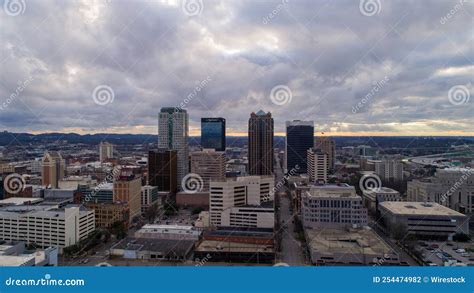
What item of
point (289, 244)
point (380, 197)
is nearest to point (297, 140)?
point (380, 197)

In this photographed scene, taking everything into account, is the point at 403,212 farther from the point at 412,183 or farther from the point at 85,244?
the point at 85,244

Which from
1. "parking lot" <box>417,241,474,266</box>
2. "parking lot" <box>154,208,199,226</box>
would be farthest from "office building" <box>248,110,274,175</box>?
"parking lot" <box>417,241,474,266</box>

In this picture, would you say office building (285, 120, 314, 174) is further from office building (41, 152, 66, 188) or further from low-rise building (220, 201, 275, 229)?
office building (41, 152, 66, 188)

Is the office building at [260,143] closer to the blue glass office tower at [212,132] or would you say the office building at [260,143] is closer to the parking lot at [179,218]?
the blue glass office tower at [212,132]

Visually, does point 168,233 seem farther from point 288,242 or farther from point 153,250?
point 288,242

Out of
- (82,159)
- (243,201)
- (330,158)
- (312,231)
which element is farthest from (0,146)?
(330,158)
